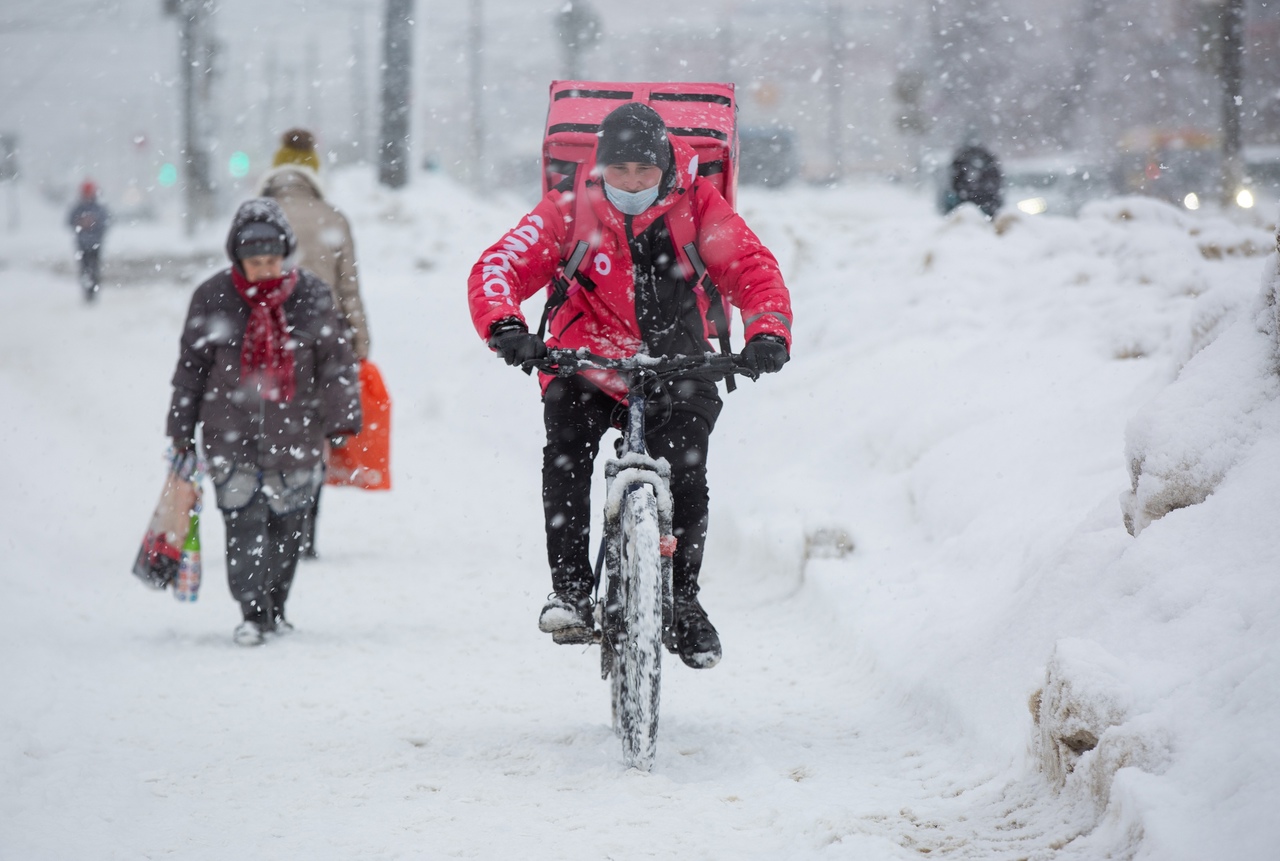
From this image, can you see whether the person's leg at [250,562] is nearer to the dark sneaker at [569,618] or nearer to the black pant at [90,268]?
the dark sneaker at [569,618]

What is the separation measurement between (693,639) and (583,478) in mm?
661

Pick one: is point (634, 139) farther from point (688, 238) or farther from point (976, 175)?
point (976, 175)

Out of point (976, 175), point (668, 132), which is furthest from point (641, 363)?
point (976, 175)

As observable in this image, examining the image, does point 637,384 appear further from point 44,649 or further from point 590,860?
point 44,649

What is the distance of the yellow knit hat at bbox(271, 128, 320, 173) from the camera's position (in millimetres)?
8273

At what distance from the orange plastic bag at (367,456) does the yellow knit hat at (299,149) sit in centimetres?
182

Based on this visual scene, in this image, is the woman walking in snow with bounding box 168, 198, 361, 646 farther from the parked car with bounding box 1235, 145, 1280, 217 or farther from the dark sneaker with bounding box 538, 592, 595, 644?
the parked car with bounding box 1235, 145, 1280, 217

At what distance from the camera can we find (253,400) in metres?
5.93

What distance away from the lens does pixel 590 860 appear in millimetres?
3135

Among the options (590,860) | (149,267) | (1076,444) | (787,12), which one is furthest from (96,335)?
(787,12)

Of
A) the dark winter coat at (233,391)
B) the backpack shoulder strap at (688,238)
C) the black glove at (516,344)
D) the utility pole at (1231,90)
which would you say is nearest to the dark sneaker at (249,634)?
the dark winter coat at (233,391)

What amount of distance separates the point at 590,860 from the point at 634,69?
305 feet

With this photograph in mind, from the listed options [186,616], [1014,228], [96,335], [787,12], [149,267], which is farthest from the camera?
[787,12]

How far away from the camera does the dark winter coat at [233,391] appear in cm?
589
